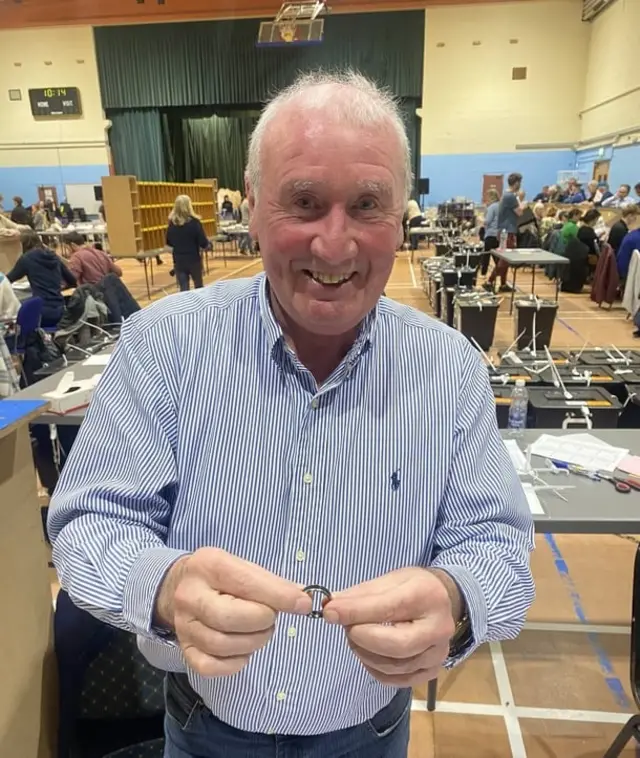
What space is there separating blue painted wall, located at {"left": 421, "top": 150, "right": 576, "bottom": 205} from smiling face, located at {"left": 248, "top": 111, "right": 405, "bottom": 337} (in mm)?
20223

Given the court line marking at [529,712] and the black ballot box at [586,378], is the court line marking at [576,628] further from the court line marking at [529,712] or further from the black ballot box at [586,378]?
the black ballot box at [586,378]

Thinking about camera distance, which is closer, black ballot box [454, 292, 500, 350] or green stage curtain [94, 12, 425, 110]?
black ballot box [454, 292, 500, 350]

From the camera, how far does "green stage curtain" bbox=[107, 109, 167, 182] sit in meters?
20.5

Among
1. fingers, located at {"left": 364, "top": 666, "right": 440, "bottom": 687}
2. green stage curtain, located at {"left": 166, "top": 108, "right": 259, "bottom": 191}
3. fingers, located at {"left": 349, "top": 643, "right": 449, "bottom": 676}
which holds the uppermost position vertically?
green stage curtain, located at {"left": 166, "top": 108, "right": 259, "bottom": 191}

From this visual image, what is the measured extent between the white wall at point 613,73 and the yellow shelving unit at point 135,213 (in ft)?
38.3

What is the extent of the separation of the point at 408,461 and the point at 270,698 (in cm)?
49

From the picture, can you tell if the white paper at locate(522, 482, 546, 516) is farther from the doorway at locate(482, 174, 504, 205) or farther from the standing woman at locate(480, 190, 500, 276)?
the doorway at locate(482, 174, 504, 205)

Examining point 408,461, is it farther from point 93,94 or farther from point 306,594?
point 93,94

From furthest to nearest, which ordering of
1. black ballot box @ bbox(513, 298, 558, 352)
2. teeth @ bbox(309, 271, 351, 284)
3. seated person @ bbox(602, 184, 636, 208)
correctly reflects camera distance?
seated person @ bbox(602, 184, 636, 208) → black ballot box @ bbox(513, 298, 558, 352) → teeth @ bbox(309, 271, 351, 284)


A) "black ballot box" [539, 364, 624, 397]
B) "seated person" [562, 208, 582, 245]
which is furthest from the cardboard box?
"seated person" [562, 208, 582, 245]

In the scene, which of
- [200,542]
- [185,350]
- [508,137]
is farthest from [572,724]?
[508,137]

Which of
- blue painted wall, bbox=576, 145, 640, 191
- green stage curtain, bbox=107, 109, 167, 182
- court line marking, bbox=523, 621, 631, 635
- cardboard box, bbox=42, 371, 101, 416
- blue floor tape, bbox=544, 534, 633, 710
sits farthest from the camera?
green stage curtain, bbox=107, 109, 167, 182

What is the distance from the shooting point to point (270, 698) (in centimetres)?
106

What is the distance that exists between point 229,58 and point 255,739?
2178 cm
